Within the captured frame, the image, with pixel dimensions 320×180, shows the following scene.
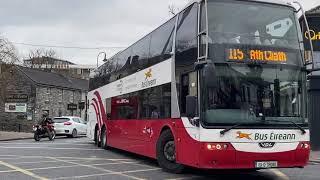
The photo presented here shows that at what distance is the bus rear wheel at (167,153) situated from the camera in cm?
1263

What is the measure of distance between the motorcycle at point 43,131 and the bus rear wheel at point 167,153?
17640 mm

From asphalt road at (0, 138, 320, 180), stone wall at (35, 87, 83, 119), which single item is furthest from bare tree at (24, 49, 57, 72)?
asphalt road at (0, 138, 320, 180)

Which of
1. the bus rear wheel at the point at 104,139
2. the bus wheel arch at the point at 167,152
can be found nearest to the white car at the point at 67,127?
the bus rear wheel at the point at 104,139

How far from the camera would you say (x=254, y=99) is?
10.6 m

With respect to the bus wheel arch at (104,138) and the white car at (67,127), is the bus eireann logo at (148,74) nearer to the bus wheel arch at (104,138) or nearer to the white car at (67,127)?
the bus wheel arch at (104,138)

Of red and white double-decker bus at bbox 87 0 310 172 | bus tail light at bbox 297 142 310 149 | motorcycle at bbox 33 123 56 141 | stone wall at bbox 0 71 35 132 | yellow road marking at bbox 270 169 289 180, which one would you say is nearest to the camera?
red and white double-decker bus at bbox 87 0 310 172

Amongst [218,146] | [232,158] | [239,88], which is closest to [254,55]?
[239,88]

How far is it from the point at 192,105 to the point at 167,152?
2669mm

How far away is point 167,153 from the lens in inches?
508

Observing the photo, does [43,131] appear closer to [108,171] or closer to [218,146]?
[108,171]

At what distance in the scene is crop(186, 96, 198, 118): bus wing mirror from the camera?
10.6m

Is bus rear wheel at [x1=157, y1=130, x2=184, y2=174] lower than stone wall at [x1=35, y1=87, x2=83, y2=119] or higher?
lower

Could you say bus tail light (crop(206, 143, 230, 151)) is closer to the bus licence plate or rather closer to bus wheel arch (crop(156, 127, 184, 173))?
the bus licence plate

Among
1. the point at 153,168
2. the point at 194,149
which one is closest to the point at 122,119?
the point at 153,168
